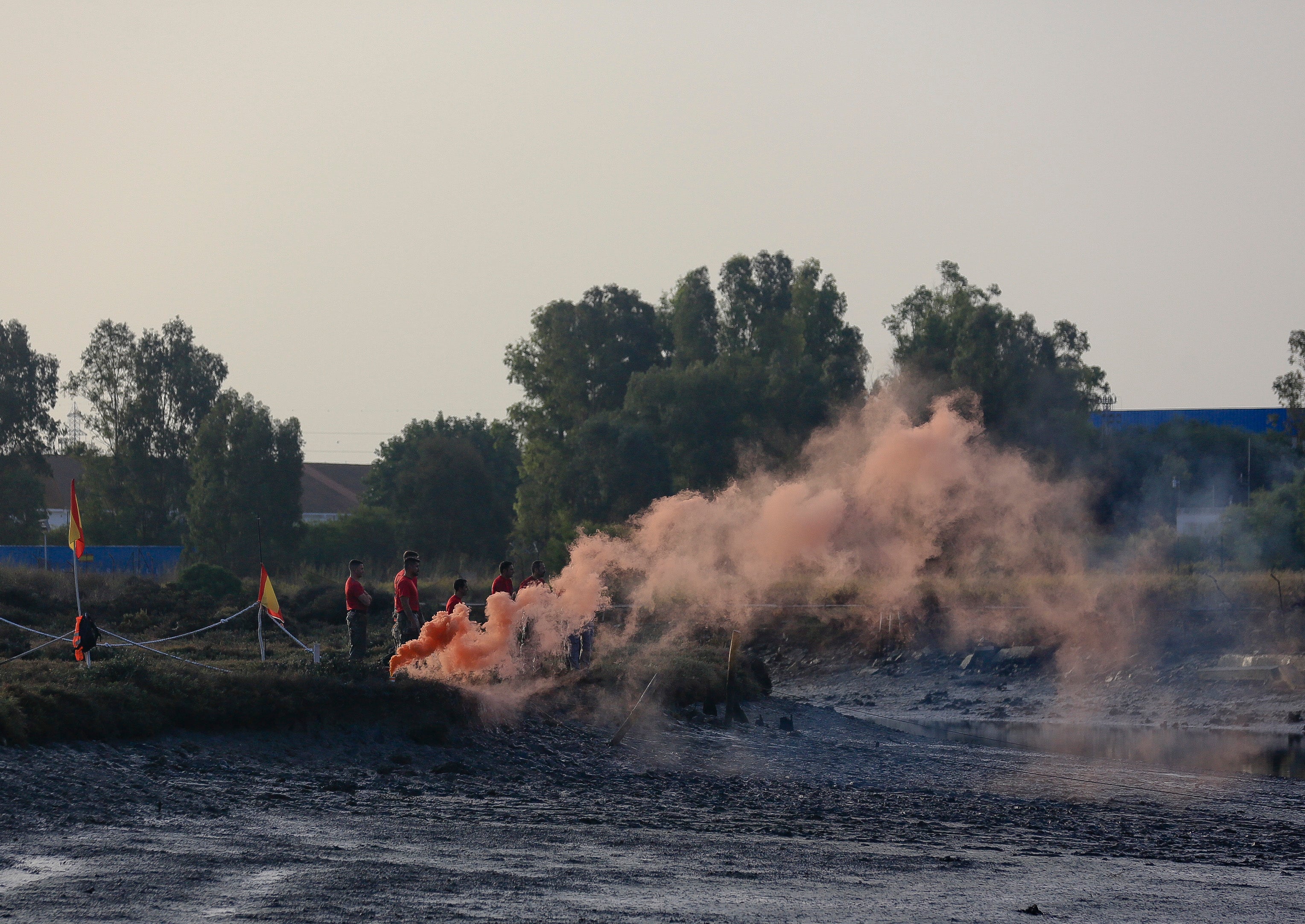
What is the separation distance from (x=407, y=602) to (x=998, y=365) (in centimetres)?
3860

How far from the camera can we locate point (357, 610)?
20.0 m

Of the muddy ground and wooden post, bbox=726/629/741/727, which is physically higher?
wooden post, bbox=726/629/741/727

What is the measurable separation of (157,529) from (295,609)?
32116 millimetres

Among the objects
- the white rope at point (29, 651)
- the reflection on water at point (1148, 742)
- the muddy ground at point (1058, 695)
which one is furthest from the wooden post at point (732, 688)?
the white rope at point (29, 651)

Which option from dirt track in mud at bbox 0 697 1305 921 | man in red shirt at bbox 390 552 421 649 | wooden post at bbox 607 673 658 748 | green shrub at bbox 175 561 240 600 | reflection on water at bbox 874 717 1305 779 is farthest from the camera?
green shrub at bbox 175 561 240 600

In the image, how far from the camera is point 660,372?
180 ft

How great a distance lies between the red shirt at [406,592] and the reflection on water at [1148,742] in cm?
1007

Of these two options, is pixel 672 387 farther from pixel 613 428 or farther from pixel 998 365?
pixel 998 365

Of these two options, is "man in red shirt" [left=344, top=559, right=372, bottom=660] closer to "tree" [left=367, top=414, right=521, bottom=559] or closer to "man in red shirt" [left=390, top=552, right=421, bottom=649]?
"man in red shirt" [left=390, top=552, right=421, bottom=649]

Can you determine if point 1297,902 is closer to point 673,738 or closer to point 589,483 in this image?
point 673,738

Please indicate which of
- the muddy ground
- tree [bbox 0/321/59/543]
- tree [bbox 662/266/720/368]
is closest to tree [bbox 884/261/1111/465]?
tree [bbox 662/266/720/368]

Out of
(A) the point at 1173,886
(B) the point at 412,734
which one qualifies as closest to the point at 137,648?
(B) the point at 412,734

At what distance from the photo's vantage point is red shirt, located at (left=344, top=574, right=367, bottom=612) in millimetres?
19266

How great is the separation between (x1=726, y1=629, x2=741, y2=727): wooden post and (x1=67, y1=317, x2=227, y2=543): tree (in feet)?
159
